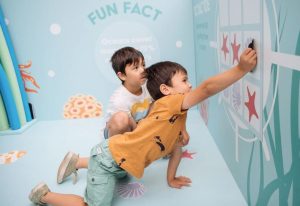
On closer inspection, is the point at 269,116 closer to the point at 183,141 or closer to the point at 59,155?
the point at 183,141

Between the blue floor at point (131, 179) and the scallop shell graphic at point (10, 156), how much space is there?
30 mm

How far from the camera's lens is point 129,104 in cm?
129

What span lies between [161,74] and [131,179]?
1.52ft

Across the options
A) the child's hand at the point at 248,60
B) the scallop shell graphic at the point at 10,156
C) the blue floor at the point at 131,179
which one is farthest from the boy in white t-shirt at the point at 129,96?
the child's hand at the point at 248,60

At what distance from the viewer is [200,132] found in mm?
1580

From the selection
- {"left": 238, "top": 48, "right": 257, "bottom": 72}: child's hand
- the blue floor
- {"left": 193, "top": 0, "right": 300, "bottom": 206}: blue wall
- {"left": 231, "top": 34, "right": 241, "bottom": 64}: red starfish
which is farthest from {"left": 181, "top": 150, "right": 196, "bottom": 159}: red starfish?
{"left": 238, "top": 48, "right": 257, "bottom": 72}: child's hand

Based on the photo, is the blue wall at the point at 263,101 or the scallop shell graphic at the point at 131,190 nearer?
the blue wall at the point at 263,101

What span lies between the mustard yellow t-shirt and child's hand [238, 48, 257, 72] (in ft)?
0.77

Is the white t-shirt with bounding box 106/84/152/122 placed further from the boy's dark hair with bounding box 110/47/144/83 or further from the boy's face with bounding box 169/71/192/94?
the boy's face with bounding box 169/71/192/94

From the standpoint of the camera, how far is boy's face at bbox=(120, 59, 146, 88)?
128cm

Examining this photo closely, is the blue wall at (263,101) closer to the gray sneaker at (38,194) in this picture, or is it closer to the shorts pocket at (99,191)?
the shorts pocket at (99,191)

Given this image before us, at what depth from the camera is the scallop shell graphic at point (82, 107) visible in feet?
6.59

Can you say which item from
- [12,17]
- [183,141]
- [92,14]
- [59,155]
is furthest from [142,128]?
[12,17]

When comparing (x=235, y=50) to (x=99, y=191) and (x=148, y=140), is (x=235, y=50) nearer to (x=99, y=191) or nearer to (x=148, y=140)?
(x=148, y=140)
